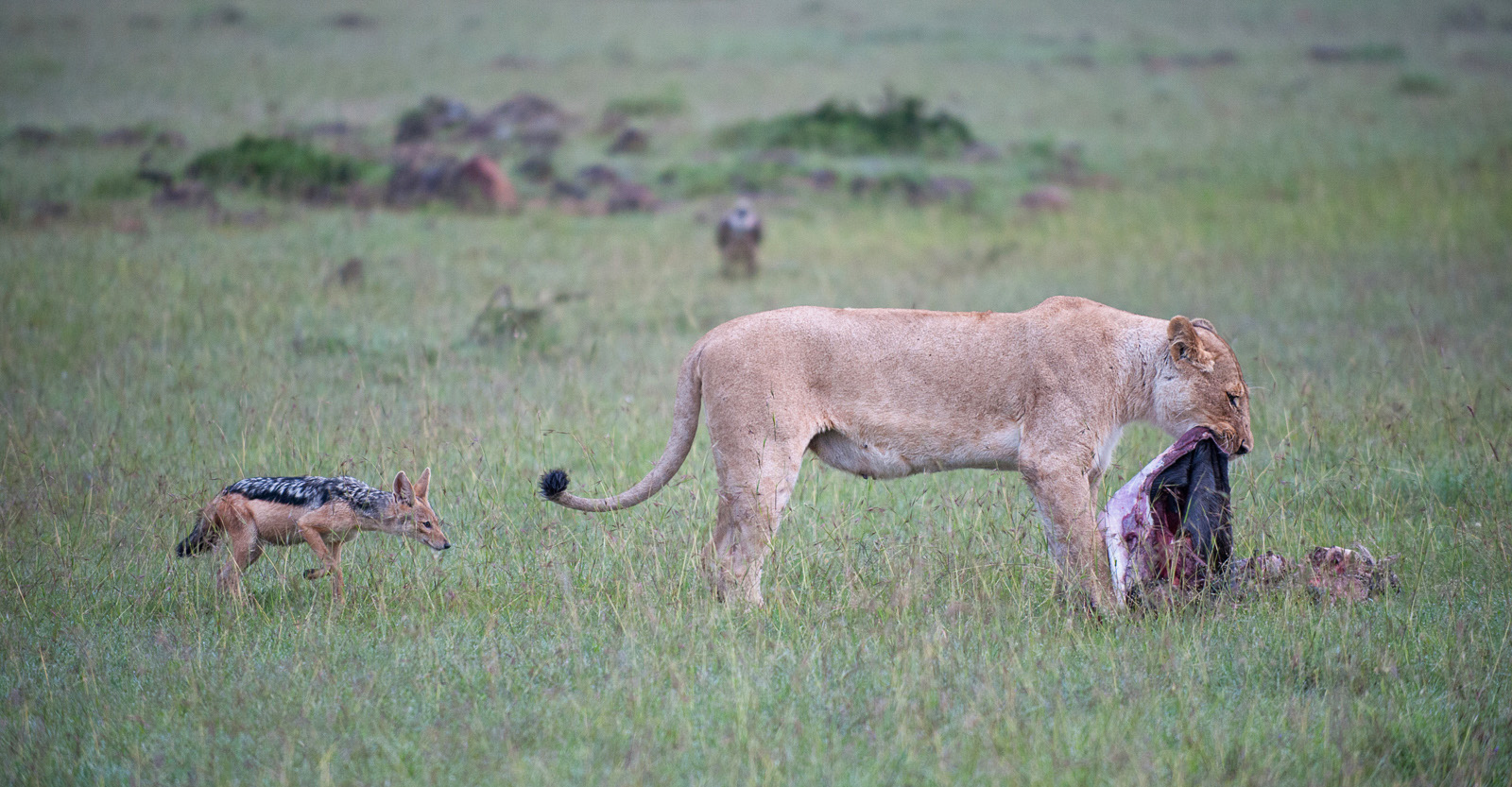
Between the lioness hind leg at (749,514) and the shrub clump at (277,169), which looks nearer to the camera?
the lioness hind leg at (749,514)

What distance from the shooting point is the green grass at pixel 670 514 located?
4094 millimetres

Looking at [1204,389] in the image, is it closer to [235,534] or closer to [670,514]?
[670,514]

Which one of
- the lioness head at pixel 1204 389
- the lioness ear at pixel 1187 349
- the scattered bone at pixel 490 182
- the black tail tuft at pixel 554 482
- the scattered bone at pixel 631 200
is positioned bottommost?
the scattered bone at pixel 631 200

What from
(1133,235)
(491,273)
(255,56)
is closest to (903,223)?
(1133,235)

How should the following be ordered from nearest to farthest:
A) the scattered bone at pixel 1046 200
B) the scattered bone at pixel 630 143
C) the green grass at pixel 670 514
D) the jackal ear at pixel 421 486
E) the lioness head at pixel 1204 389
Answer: the green grass at pixel 670 514 < the lioness head at pixel 1204 389 < the jackal ear at pixel 421 486 < the scattered bone at pixel 1046 200 < the scattered bone at pixel 630 143

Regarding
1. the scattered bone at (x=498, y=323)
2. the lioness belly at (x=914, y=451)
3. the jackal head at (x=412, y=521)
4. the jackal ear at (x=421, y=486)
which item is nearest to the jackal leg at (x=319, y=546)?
the jackal head at (x=412, y=521)

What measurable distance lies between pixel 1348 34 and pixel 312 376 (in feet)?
124

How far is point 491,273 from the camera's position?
13258 millimetres

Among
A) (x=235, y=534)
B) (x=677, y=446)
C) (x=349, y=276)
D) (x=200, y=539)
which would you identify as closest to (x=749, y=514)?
(x=677, y=446)

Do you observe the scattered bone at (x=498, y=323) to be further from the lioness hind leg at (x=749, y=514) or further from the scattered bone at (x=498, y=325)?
the lioness hind leg at (x=749, y=514)

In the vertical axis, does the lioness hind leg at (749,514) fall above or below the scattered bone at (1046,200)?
above

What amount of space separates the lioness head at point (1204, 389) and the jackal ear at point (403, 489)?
123 inches

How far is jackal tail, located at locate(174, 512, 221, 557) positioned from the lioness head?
3.99m

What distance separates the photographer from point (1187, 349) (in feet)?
17.4
